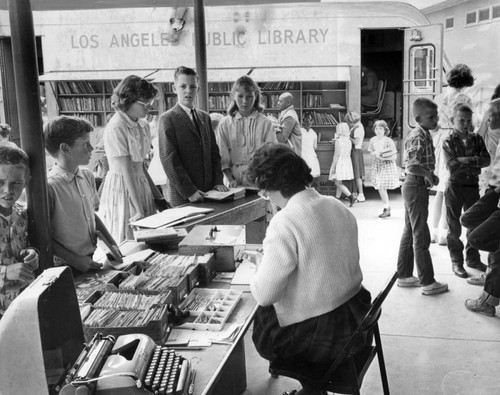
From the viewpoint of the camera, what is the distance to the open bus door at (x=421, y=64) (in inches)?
347

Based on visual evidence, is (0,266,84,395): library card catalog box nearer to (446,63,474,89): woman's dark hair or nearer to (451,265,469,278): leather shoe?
(451,265,469,278): leather shoe

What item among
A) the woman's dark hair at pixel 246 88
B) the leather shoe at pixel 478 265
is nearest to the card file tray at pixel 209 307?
the woman's dark hair at pixel 246 88

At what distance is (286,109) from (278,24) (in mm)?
2337

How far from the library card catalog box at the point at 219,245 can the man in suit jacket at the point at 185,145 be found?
3.73 ft

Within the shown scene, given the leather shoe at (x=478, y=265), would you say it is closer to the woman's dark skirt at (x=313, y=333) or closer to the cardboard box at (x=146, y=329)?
the woman's dark skirt at (x=313, y=333)

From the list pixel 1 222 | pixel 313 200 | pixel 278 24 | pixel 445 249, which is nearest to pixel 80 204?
pixel 1 222

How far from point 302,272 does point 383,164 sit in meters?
6.51

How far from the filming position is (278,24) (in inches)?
376

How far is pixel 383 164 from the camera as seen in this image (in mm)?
8406

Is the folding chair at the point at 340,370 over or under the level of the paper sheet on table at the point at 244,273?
under

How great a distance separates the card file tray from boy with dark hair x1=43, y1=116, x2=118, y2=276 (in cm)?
70

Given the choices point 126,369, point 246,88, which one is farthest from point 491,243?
point 126,369

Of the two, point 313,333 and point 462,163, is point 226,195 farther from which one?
point 462,163

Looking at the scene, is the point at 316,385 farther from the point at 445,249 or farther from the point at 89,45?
the point at 89,45
